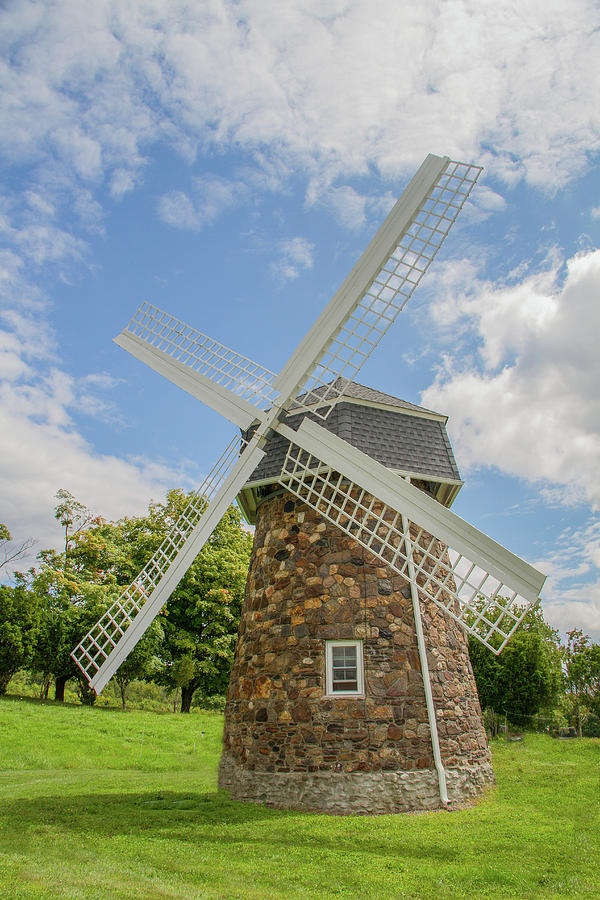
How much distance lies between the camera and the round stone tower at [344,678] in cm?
908

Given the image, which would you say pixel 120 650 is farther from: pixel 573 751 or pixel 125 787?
pixel 573 751

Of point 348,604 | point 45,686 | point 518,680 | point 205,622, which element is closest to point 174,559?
point 348,604

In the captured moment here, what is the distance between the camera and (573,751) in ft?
46.5

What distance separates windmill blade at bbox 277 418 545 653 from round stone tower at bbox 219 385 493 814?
0.41m

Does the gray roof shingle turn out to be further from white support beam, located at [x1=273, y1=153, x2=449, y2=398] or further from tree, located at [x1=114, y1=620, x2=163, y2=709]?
tree, located at [x1=114, y1=620, x2=163, y2=709]

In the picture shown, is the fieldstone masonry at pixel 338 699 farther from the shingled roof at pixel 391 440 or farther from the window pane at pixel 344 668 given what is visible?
the shingled roof at pixel 391 440

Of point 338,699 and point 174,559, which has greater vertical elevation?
point 174,559

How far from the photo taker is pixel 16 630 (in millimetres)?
22625

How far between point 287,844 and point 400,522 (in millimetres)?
5287

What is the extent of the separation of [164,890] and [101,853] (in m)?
1.69

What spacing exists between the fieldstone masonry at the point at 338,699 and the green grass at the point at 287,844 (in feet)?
1.49

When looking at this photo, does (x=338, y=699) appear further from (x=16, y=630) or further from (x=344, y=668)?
(x=16, y=630)

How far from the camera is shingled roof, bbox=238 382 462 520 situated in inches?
424

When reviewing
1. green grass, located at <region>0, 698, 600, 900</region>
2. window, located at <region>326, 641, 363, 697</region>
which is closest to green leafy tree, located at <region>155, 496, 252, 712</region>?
green grass, located at <region>0, 698, 600, 900</region>
